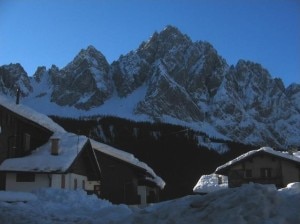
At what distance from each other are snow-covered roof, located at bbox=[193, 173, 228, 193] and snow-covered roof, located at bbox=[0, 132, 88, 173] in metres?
17.7

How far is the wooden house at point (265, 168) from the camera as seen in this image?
45.1 metres

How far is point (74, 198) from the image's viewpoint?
818 inches

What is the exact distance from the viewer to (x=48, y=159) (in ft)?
106

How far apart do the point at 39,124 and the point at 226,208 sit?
27948 mm

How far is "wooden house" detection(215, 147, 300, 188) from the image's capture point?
45.1m

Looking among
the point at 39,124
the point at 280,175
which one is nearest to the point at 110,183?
Answer: the point at 39,124

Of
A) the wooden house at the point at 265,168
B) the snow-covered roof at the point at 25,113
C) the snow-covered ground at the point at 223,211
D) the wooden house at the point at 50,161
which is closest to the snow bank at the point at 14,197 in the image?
the snow-covered ground at the point at 223,211

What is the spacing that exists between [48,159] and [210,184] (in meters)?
22.3

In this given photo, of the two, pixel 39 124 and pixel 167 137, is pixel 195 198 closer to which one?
pixel 39 124

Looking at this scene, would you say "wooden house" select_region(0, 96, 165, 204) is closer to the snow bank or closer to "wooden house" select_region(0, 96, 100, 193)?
"wooden house" select_region(0, 96, 100, 193)

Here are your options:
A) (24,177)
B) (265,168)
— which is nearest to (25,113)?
(24,177)

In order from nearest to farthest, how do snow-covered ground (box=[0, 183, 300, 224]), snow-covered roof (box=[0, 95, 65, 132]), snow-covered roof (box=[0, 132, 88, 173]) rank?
snow-covered ground (box=[0, 183, 300, 224]), snow-covered roof (box=[0, 132, 88, 173]), snow-covered roof (box=[0, 95, 65, 132])

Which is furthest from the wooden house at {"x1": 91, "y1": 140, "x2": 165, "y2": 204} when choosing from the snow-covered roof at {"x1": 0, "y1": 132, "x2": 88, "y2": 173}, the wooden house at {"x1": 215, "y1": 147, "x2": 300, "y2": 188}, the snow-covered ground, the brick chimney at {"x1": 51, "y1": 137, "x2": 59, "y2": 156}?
the snow-covered ground

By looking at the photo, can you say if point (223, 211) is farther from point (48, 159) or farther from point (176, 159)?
point (176, 159)
